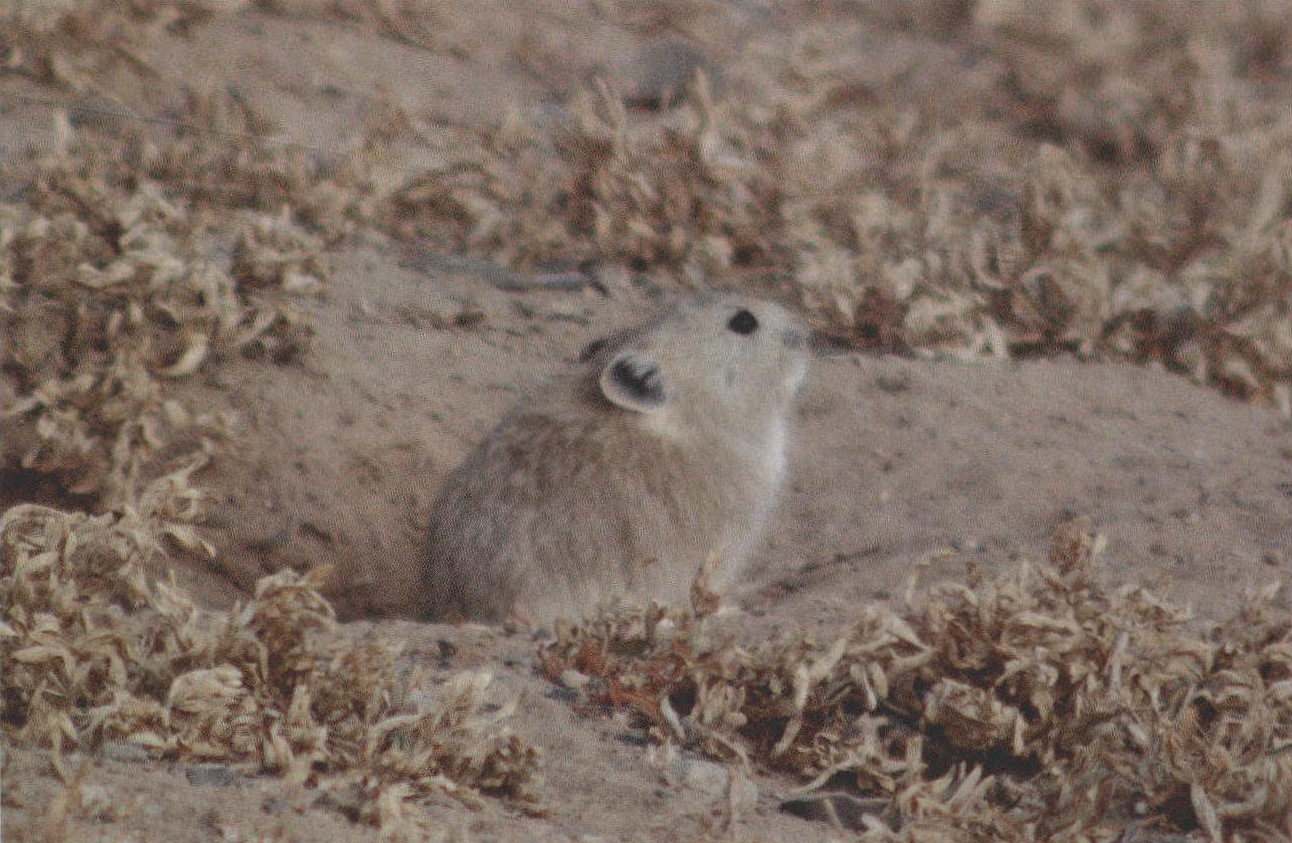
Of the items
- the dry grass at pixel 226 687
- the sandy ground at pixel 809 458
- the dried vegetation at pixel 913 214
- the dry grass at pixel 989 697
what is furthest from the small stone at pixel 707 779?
the dried vegetation at pixel 913 214

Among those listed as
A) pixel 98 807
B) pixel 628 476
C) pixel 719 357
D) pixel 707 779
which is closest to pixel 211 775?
pixel 98 807

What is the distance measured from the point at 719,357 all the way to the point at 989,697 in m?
2.57

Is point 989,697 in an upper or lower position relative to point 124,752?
upper

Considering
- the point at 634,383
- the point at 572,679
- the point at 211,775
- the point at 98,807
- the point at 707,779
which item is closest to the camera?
the point at 98,807

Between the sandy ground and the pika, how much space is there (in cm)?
27

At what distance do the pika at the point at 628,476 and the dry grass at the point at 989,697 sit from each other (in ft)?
3.71

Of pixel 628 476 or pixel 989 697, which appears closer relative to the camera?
pixel 989 697

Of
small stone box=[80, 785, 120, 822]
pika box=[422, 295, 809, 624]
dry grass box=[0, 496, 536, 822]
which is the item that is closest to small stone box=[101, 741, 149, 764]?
dry grass box=[0, 496, 536, 822]

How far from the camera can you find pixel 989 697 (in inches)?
158

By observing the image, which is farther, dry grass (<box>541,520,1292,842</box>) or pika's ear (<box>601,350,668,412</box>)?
pika's ear (<box>601,350,668,412</box>)

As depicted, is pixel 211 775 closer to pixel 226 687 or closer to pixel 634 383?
pixel 226 687

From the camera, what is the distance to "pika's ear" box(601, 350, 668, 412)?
593cm

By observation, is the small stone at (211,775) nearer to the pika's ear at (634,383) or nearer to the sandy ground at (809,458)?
the sandy ground at (809,458)

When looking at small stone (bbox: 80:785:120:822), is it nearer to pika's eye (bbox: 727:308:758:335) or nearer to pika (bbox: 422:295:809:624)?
pika (bbox: 422:295:809:624)
